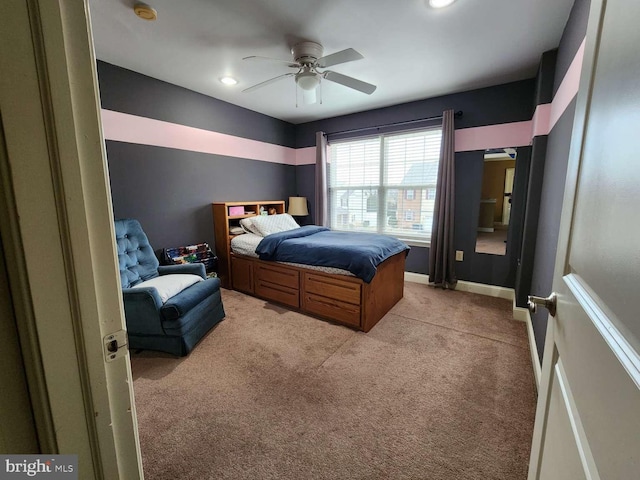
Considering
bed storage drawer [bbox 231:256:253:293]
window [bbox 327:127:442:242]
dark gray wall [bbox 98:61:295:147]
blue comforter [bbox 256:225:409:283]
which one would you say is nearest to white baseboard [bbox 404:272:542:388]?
window [bbox 327:127:442:242]

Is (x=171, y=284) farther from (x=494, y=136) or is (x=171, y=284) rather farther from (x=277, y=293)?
(x=494, y=136)

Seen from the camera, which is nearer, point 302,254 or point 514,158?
point 302,254

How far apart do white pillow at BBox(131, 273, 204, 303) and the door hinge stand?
1.72 metres

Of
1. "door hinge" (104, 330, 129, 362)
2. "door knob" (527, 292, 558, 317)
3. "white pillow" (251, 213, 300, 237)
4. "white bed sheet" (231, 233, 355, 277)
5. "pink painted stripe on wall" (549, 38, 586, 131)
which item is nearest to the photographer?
"door hinge" (104, 330, 129, 362)

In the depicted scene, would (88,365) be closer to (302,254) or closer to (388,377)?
(388,377)

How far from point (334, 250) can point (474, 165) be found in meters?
2.19

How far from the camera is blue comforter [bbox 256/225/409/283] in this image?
2449 millimetres

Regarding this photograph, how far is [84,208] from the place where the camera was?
1.65 ft

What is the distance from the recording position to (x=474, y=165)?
11.1 ft

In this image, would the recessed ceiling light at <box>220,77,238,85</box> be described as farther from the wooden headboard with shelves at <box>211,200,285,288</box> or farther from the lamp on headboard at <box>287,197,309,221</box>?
the lamp on headboard at <box>287,197,309,221</box>

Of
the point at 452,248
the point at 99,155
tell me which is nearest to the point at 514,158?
the point at 452,248

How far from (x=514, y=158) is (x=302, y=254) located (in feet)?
8.66

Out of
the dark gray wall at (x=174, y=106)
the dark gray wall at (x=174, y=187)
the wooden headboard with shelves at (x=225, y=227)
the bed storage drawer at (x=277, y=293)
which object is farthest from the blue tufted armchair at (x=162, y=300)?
the dark gray wall at (x=174, y=106)

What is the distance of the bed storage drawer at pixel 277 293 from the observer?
117 inches
